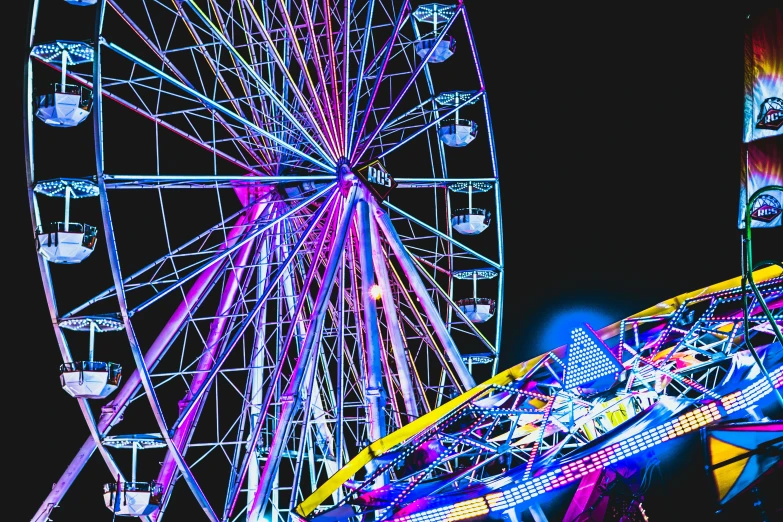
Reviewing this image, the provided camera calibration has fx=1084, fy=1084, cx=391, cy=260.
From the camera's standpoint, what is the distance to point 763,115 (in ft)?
18.3

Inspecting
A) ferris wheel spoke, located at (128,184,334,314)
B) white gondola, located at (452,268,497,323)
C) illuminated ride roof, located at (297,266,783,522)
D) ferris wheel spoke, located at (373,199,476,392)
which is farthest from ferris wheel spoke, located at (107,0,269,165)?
illuminated ride roof, located at (297,266,783,522)

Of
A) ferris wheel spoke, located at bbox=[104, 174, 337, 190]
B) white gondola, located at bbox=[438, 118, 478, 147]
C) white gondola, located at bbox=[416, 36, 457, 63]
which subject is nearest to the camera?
ferris wheel spoke, located at bbox=[104, 174, 337, 190]

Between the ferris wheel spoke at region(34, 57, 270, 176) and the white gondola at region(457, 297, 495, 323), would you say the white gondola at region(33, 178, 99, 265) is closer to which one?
the ferris wheel spoke at region(34, 57, 270, 176)

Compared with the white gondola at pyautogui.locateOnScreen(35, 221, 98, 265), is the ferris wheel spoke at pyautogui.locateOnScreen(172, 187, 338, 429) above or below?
below

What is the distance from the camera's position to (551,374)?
338 inches

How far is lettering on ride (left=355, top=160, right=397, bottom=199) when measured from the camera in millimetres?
12492

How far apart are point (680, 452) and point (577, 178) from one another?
39.4ft

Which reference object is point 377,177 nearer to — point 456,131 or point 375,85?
point 375,85

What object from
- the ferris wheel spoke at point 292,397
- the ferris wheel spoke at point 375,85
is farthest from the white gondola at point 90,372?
the ferris wheel spoke at point 375,85

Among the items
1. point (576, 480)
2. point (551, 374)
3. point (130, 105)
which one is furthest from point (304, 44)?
point (576, 480)

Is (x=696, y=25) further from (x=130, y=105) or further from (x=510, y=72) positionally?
(x=130, y=105)

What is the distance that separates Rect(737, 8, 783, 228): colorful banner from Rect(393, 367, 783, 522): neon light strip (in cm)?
118

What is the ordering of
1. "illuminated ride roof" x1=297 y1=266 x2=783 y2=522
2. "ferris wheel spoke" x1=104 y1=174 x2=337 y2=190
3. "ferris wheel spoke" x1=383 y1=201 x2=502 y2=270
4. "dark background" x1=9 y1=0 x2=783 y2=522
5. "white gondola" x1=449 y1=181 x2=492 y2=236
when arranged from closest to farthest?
"illuminated ride roof" x1=297 y1=266 x2=783 y2=522
"ferris wheel spoke" x1=104 y1=174 x2=337 y2=190
"ferris wheel spoke" x1=383 y1=201 x2=502 y2=270
"white gondola" x1=449 y1=181 x2=492 y2=236
"dark background" x1=9 y1=0 x2=783 y2=522

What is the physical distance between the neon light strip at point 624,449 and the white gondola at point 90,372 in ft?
17.2
